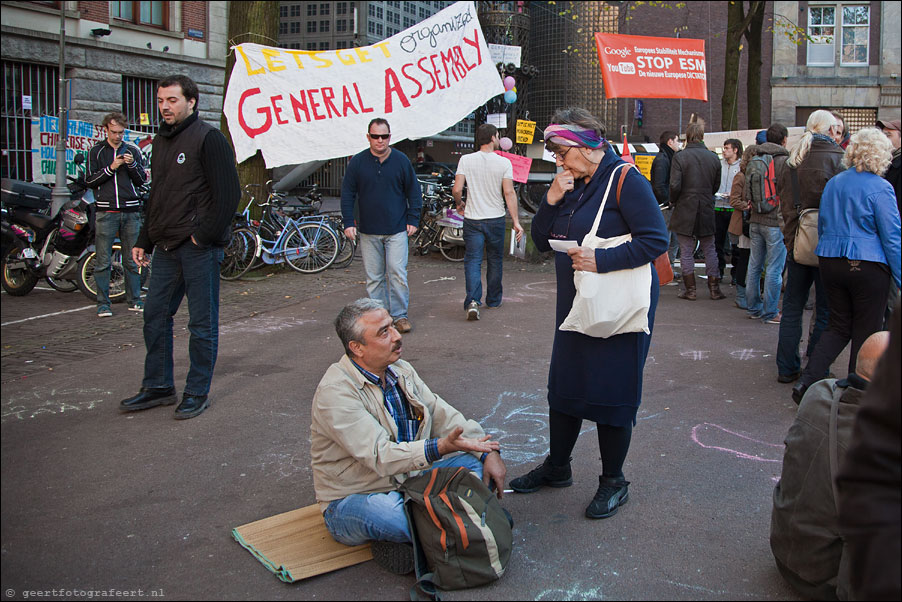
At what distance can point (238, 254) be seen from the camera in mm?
11227

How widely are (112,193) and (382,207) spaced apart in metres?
2.89

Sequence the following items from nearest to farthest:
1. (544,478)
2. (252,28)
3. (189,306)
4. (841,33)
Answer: (544,478), (189,306), (252,28), (841,33)

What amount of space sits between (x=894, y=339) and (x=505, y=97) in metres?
12.7

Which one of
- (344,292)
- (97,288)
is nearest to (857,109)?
(344,292)

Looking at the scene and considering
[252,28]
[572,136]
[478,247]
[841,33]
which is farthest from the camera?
[841,33]

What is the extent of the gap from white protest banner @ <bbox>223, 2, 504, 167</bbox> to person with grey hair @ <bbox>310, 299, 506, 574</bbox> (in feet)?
24.1

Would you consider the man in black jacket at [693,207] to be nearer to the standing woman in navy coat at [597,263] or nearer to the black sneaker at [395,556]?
the standing woman in navy coat at [597,263]

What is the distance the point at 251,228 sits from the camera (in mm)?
11391

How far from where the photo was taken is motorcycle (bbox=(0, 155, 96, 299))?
9.40 m

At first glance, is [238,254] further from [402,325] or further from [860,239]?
[860,239]

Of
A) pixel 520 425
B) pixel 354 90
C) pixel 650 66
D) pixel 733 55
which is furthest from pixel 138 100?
pixel 520 425

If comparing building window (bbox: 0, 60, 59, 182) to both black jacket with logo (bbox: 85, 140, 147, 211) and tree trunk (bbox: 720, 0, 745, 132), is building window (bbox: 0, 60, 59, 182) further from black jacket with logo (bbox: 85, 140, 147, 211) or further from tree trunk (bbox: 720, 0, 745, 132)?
tree trunk (bbox: 720, 0, 745, 132)

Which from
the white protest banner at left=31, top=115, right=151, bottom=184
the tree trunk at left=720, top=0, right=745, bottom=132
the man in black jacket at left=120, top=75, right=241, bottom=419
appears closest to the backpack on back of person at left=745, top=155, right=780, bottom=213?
the man in black jacket at left=120, top=75, right=241, bottom=419

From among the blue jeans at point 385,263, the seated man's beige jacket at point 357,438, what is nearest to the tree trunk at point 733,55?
the blue jeans at point 385,263
